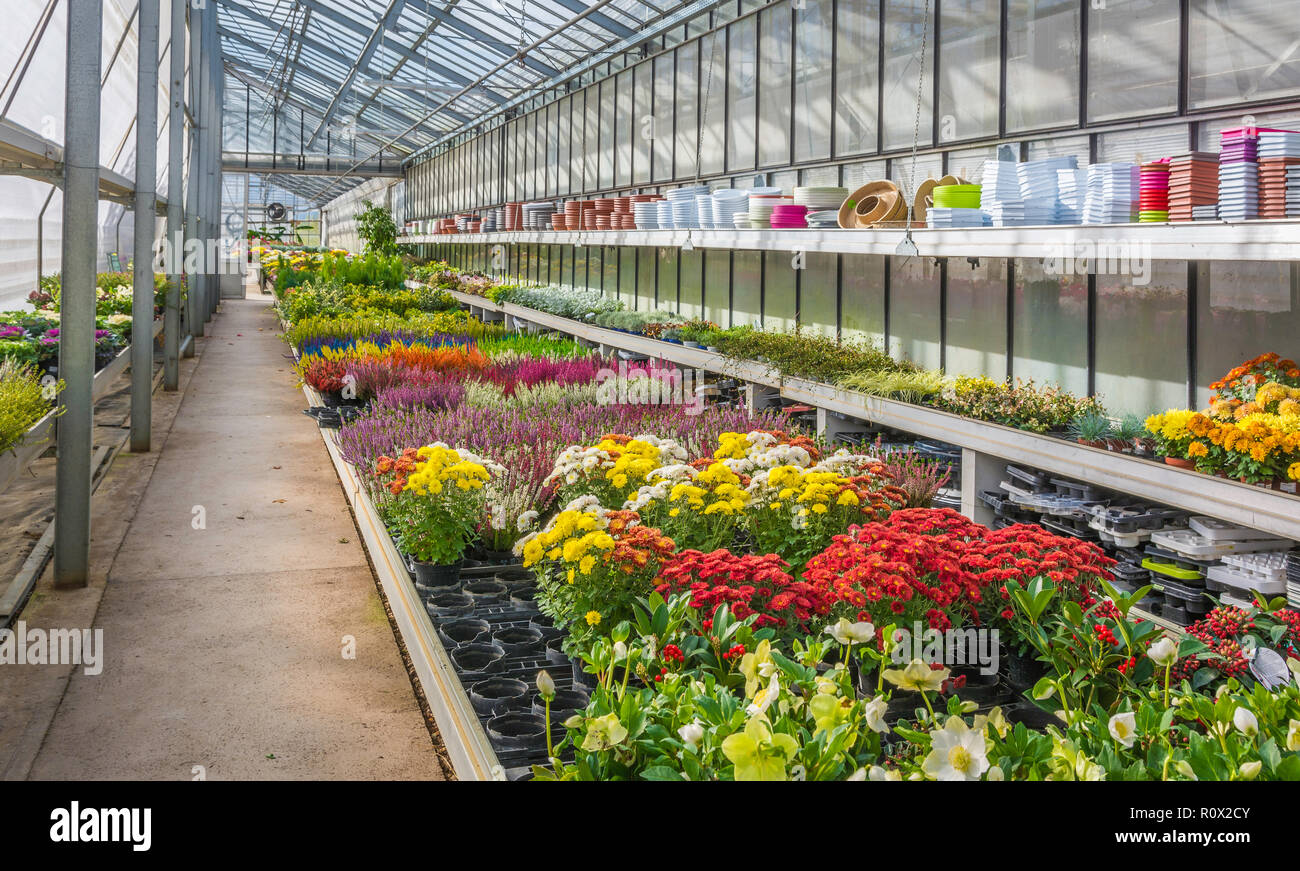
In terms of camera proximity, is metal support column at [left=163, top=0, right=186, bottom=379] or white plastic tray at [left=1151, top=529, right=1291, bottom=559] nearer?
white plastic tray at [left=1151, top=529, right=1291, bottom=559]

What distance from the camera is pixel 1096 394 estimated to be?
594 centimetres

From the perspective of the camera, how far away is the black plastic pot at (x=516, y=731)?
2855mm

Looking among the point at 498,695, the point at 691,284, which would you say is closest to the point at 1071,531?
the point at 498,695

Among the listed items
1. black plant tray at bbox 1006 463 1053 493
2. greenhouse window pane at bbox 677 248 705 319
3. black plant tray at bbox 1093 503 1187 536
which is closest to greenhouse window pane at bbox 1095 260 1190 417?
black plant tray at bbox 1006 463 1053 493

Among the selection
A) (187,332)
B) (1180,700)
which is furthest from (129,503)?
(187,332)

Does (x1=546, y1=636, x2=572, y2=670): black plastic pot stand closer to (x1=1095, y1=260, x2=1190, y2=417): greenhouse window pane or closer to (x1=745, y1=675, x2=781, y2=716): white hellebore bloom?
(x1=745, y1=675, x2=781, y2=716): white hellebore bloom

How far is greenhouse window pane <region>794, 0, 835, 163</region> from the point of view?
28.3 feet

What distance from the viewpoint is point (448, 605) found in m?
4.09

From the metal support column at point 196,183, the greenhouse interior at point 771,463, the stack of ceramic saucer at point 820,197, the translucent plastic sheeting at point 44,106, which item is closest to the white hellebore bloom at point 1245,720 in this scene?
the greenhouse interior at point 771,463

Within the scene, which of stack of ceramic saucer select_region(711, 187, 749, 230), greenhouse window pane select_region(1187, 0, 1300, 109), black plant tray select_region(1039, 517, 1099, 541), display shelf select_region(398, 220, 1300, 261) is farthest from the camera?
stack of ceramic saucer select_region(711, 187, 749, 230)

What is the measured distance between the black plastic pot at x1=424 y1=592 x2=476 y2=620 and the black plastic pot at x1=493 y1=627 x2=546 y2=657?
286 mm

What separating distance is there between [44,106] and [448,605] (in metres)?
4.90

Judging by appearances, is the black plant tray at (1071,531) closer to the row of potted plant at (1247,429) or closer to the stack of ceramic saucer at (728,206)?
the row of potted plant at (1247,429)

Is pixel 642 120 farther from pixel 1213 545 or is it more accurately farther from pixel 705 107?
pixel 1213 545
